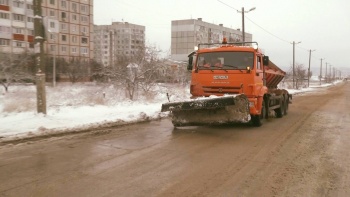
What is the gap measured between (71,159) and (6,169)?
3.79 ft

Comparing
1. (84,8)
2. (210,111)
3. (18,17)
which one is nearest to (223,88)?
(210,111)

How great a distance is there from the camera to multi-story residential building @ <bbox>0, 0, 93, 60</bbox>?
65.1 metres

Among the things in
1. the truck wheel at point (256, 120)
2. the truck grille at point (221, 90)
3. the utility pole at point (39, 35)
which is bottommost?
the truck wheel at point (256, 120)

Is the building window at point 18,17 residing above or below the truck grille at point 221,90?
above

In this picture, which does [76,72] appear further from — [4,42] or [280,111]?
[280,111]

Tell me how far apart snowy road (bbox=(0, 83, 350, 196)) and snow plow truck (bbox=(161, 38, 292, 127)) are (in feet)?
2.19

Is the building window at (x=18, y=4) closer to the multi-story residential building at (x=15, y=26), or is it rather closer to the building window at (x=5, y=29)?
the multi-story residential building at (x=15, y=26)

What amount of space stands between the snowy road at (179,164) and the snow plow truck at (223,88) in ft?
2.19

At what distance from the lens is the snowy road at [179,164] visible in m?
4.92

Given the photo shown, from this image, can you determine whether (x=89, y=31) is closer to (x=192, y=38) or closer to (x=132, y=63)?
(x=192, y=38)

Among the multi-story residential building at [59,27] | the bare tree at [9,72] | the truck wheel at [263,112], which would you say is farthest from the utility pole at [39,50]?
the multi-story residential building at [59,27]

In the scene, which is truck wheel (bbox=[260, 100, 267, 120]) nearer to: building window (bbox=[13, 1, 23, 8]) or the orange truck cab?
the orange truck cab

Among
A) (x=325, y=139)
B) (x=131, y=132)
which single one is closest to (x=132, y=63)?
(x=131, y=132)

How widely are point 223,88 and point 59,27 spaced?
74.2 meters
